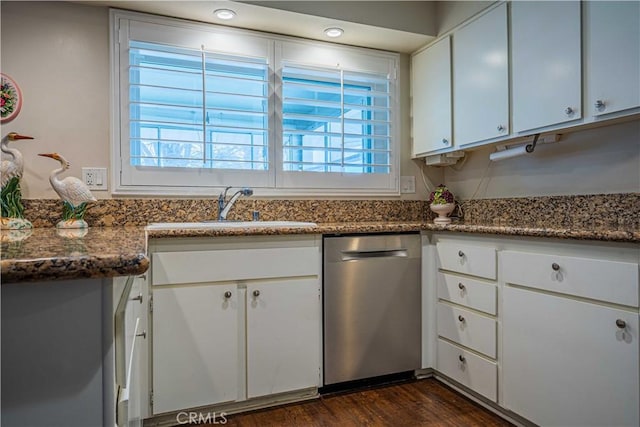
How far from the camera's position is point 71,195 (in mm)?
1828

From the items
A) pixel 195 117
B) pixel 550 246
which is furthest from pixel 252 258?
pixel 550 246

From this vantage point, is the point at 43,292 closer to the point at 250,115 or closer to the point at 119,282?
the point at 119,282

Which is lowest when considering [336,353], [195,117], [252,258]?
[336,353]

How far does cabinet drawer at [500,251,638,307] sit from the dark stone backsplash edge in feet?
1.46

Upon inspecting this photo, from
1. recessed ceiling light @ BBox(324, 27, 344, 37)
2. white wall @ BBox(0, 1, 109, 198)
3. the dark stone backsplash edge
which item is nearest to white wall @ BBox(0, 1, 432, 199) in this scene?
white wall @ BBox(0, 1, 109, 198)

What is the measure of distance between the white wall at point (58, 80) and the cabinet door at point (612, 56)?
226 centimetres

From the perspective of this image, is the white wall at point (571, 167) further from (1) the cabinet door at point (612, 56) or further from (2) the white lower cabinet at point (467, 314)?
→ (2) the white lower cabinet at point (467, 314)

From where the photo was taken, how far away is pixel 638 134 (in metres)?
1.73

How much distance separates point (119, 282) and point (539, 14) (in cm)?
202

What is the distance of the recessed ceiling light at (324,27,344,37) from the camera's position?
239cm

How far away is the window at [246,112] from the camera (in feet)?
7.07

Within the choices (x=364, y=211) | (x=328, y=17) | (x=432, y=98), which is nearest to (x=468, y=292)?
(x=364, y=211)

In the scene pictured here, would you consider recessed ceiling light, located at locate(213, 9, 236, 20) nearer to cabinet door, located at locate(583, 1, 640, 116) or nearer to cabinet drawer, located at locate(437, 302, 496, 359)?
cabinet door, located at locate(583, 1, 640, 116)

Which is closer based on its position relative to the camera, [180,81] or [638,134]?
[638,134]
